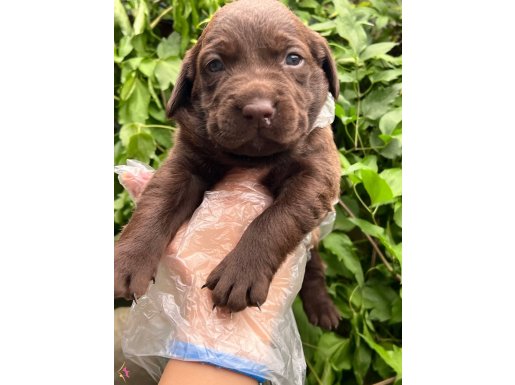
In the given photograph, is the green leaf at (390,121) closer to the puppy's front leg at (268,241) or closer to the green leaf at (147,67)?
the puppy's front leg at (268,241)

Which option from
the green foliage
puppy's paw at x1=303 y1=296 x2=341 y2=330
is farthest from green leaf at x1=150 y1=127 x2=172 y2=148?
puppy's paw at x1=303 y1=296 x2=341 y2=330

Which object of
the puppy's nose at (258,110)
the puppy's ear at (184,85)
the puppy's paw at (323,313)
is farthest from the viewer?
the puppy's paw at (323,313)

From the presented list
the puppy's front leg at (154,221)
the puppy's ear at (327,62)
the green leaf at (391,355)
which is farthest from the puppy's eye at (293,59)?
the green leaf at (391,355)

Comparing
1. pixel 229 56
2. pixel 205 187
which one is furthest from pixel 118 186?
pixel 229 56

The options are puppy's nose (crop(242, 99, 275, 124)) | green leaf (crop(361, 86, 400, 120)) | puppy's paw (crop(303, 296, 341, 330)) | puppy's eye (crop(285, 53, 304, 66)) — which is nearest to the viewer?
puppy's nose (crop(242, 99, 275, 124))

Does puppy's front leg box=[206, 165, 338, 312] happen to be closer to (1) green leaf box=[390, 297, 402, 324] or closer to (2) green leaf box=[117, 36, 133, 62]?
(1) green leaf box=[390, 297, 402, 324]
